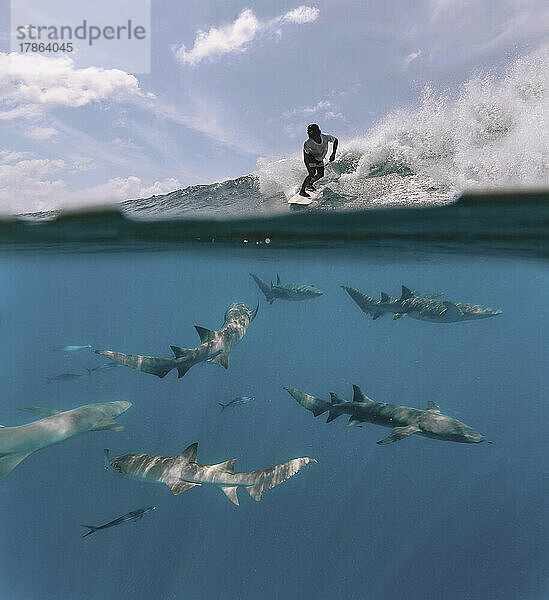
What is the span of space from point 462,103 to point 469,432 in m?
6.03

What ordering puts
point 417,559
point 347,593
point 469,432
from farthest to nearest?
point 417,559 → point 347,593 → point 469,432

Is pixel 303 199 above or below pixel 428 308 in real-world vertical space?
above

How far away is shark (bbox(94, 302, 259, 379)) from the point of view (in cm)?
705

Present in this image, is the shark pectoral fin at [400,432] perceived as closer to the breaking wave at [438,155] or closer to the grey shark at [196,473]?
the grey shark at [196,473]

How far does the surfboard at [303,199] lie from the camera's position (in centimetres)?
1158

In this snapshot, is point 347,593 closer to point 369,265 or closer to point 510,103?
point 510,103

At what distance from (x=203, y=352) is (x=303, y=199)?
6540 millimetres

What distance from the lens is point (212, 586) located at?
9023mm

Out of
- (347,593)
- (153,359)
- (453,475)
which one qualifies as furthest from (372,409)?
(453,475)

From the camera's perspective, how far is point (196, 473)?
5484mm

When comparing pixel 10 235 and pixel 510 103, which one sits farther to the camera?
pixel 10 235

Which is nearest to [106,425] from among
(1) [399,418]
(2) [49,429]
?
(2) [49,429]

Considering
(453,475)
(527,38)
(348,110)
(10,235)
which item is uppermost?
(527,38)

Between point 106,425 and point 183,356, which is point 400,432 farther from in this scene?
point 106,425
